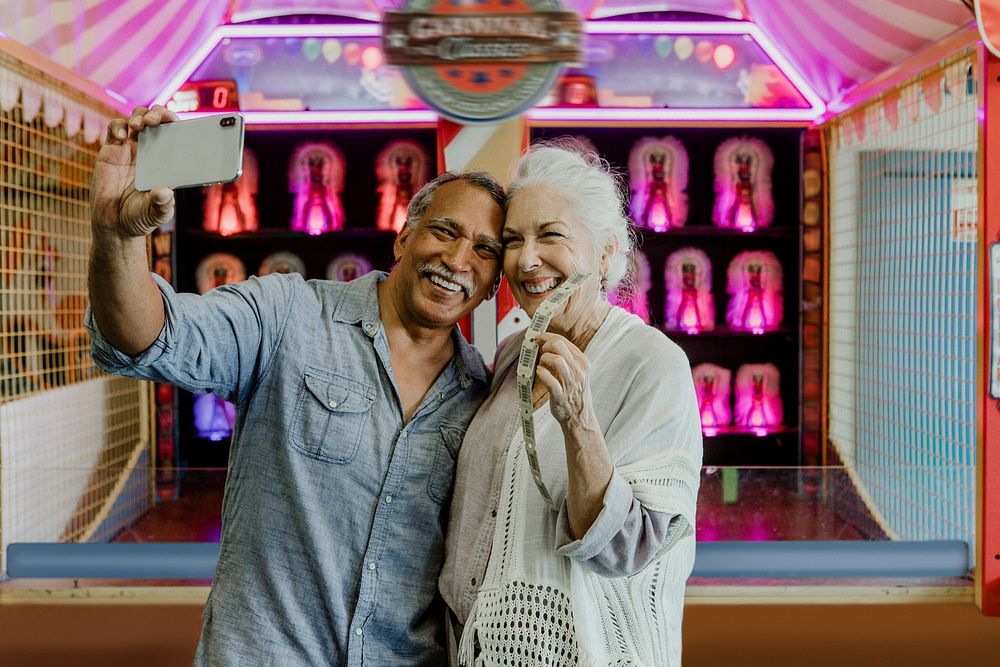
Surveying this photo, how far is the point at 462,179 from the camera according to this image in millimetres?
1458

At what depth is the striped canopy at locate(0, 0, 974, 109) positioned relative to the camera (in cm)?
291

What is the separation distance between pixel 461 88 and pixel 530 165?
1480 mm

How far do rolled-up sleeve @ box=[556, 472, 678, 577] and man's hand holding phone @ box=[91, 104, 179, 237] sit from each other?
63 cm

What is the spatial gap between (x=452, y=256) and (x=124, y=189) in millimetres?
544

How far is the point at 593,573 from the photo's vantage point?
1.16 meters

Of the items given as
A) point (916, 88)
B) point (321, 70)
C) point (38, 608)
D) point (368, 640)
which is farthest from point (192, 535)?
point (916, 88)

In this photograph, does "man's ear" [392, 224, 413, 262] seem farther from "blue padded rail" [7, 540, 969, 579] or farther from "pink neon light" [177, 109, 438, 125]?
"pink neon light" [177, 109, 438, 125]

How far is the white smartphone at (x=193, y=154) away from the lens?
0.94 m

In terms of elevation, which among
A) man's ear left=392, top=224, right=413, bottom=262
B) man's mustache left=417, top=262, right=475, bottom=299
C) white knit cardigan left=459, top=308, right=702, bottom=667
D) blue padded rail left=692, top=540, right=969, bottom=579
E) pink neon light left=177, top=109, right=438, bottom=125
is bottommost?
blue padded rail left=692, top=540, right=969, bottom=579

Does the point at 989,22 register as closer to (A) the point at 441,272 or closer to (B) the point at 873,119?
(B) the point at 873,119

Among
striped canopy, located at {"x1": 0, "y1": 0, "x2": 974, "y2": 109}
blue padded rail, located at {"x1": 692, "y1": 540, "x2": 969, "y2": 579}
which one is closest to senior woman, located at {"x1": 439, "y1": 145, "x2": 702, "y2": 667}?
blue padded rail, located at {"x1": 692, "y1": 540, "x2": 969, "y2": 579}

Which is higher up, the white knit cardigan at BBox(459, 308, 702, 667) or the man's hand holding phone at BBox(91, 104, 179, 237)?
the man's hand holding phone at BBox(91, 104, 179, 237)

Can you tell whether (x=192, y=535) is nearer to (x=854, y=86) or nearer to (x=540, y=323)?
(x=540, y=323)

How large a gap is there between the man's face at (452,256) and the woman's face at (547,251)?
64mm
